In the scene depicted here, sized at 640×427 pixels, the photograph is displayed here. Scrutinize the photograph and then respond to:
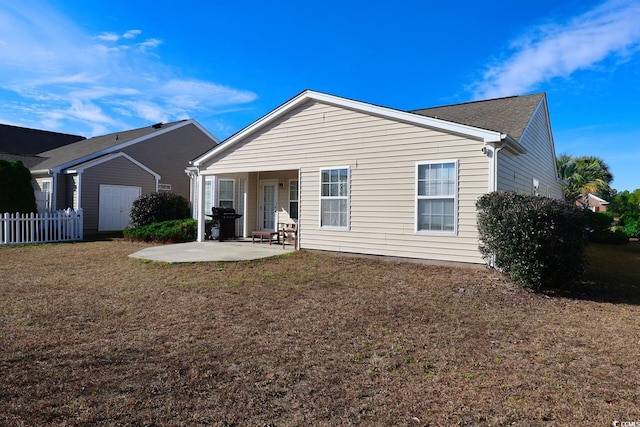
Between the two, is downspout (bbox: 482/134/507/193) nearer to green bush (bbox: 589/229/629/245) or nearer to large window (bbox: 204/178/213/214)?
large window (bbox: 204/178/213/214)

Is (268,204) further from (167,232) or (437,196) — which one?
(437,196)

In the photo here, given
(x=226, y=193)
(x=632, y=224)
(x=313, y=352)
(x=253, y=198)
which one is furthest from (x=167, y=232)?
(x=632, y=224)

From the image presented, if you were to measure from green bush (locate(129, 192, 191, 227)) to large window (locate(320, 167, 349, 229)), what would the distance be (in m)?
9.38

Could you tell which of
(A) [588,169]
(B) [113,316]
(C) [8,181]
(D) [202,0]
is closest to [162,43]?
(D) [202,0]

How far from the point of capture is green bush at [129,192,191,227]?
658 inches

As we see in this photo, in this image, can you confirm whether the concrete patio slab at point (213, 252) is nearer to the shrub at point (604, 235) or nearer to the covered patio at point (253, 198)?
the covered patio at point (253, 198)

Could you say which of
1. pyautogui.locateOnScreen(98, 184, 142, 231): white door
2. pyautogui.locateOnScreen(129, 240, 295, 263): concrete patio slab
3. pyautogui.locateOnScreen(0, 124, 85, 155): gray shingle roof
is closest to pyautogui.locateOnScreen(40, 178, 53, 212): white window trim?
pyautogui.locateOnScreen(98, 184, 142, 231): white door

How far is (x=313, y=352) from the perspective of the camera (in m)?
4.12

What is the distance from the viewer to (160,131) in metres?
21.9

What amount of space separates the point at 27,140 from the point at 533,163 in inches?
1236

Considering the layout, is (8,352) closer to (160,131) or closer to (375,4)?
(375,4)

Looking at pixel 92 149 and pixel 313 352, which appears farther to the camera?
pixel 92 149

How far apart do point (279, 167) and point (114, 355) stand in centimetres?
837

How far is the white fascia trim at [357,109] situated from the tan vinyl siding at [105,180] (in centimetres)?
793
